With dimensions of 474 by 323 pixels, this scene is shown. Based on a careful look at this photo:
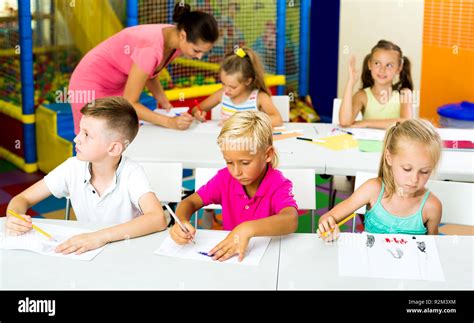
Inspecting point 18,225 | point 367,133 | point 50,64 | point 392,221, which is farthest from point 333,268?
point 50,64

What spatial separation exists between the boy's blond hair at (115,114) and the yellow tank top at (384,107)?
1.76 metres

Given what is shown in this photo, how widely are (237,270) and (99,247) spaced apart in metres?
0.42

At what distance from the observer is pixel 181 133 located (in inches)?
134

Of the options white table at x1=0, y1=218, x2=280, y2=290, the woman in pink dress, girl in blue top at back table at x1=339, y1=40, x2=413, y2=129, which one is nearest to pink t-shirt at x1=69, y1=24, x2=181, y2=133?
the woman in pink dress

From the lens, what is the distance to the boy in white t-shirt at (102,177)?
218cm

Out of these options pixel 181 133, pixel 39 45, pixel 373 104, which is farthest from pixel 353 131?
pixel 39 45

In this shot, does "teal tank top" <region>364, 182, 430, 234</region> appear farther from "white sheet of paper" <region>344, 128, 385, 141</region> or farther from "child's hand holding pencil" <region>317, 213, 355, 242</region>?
"white sheet of paper" <region>344, 128, 385, 141</region>

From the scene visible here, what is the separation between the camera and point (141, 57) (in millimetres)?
3293

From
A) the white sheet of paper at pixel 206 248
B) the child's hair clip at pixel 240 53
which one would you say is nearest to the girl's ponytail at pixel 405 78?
the child's hair clip at pixel 240 53

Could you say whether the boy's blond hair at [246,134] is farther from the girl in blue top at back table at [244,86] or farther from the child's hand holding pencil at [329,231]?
the girl in blue top at back table at [244,86]

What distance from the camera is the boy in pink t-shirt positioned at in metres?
1.93

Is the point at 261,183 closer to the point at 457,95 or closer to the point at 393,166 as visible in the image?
the point at 393,166

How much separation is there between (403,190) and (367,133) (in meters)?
1.18
